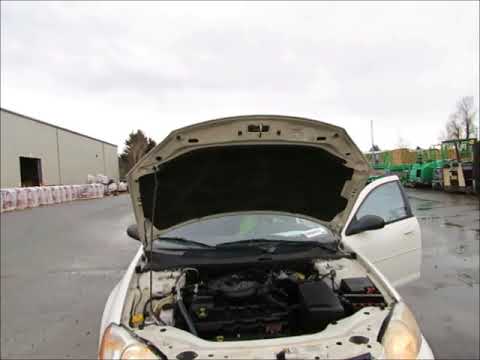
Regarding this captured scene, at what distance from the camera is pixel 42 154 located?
28703mm

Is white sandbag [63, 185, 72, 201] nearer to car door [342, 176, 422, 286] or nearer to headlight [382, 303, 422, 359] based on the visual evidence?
car door [342, 176, 422, 286]

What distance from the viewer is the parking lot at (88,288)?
11.5 ft

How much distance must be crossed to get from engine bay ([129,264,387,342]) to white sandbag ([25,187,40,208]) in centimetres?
2087

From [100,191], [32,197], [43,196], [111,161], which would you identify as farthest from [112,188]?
[111,161]

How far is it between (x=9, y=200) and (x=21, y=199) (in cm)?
95

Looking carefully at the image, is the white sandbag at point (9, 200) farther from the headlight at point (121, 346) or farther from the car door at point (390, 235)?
the headlight at point (121, 346)

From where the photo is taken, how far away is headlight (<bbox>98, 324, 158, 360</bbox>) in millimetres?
1646

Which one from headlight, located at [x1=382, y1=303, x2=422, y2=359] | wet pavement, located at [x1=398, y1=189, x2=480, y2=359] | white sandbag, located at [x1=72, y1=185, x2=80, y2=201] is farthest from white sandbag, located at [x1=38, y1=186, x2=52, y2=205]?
headlight, located at [x1=382, y1=303, x2=422, y2=359]

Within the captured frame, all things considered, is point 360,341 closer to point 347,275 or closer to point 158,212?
point 347,275

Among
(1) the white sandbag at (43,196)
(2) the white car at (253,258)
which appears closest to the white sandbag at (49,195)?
(1) the white sandbag at (43,196)

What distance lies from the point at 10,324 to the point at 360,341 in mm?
4024

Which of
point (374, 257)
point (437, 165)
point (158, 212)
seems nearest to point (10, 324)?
point (158, 212)

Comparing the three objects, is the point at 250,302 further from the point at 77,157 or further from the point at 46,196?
the point at 77,157

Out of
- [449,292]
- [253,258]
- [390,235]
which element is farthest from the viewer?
[449,292]
